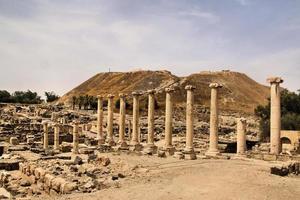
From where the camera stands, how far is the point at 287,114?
178 ft

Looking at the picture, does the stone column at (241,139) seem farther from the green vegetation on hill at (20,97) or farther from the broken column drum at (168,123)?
the green vegetation on hill at (20,97)

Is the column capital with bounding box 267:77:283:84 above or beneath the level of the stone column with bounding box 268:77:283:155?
above

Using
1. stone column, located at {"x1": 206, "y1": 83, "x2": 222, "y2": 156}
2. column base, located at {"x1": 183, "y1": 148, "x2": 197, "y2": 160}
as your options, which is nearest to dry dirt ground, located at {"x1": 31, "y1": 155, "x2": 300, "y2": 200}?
stone column, located at {"x1": 206, "y1": 83, "x2": 222, "y2": 156}

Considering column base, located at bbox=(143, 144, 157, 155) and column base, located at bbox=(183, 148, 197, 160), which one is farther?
column base, located at bbox=(143, 144, 157, 155)

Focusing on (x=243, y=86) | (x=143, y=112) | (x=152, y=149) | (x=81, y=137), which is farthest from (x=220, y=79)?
(x=152, y=149)

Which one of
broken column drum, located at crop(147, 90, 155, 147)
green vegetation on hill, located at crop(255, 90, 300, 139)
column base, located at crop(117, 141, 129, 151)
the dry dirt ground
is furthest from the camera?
green vegetation on hill, located at crop(255, 90, 300, 139)

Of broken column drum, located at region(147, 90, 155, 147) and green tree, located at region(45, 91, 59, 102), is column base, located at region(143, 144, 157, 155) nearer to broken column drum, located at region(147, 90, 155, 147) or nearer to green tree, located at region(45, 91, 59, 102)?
broken column drum, located at region(147, 90, 155, 147)

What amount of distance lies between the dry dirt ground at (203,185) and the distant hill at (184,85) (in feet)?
240

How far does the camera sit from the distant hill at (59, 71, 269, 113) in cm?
10921

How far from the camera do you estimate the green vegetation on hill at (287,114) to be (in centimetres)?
5212

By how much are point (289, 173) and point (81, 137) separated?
35313mm

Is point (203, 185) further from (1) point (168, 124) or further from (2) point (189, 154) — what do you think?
(1) point (168, 124)

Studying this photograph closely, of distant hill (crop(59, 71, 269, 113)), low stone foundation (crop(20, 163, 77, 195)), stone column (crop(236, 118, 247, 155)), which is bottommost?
low stone foundation (crop(20, 163, 77, 195))

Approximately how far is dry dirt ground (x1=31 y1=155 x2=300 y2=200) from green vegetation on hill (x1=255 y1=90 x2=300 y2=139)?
31616 millimetres
